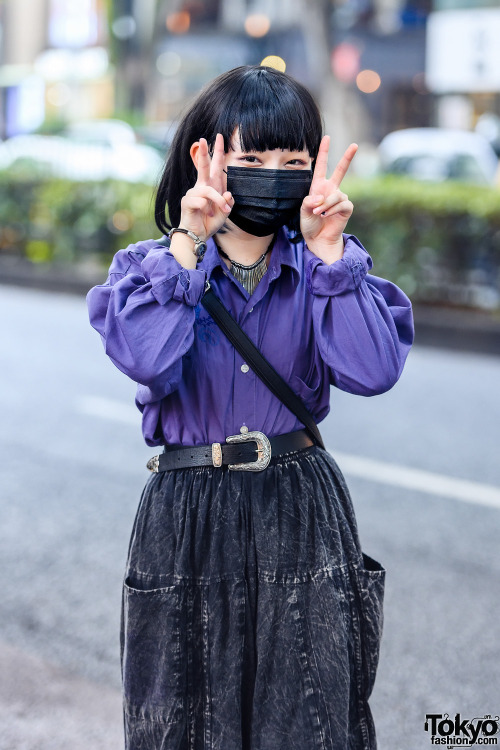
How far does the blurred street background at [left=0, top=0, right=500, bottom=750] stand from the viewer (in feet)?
11.2

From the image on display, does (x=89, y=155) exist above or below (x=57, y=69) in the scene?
below

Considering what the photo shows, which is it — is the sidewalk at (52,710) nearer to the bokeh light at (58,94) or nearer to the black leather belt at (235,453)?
the black leather belt at (235,453)

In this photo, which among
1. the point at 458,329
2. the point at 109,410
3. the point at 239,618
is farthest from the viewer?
the point at 458,329

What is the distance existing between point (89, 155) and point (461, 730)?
15418 millimetres

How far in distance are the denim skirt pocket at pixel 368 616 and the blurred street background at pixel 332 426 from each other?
1.00m

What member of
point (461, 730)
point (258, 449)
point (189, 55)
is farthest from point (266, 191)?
point (189, 55)

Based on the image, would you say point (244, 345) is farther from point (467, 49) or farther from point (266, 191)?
point (467, 49)

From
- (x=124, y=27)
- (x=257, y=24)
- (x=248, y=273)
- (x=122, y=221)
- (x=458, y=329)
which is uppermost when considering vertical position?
(x=257, y=24)

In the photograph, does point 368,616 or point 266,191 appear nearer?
point 266,191

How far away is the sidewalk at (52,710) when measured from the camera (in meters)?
2.98

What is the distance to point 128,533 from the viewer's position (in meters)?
4.68

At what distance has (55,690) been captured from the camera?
3.28 metres

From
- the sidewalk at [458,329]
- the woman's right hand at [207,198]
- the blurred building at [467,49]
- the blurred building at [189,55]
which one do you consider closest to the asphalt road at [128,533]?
the sidewalk at [458,329]

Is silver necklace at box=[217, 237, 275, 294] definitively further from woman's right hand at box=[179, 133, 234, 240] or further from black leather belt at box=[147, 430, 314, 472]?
black leather belt at box=[147, 430, 314, 472]
